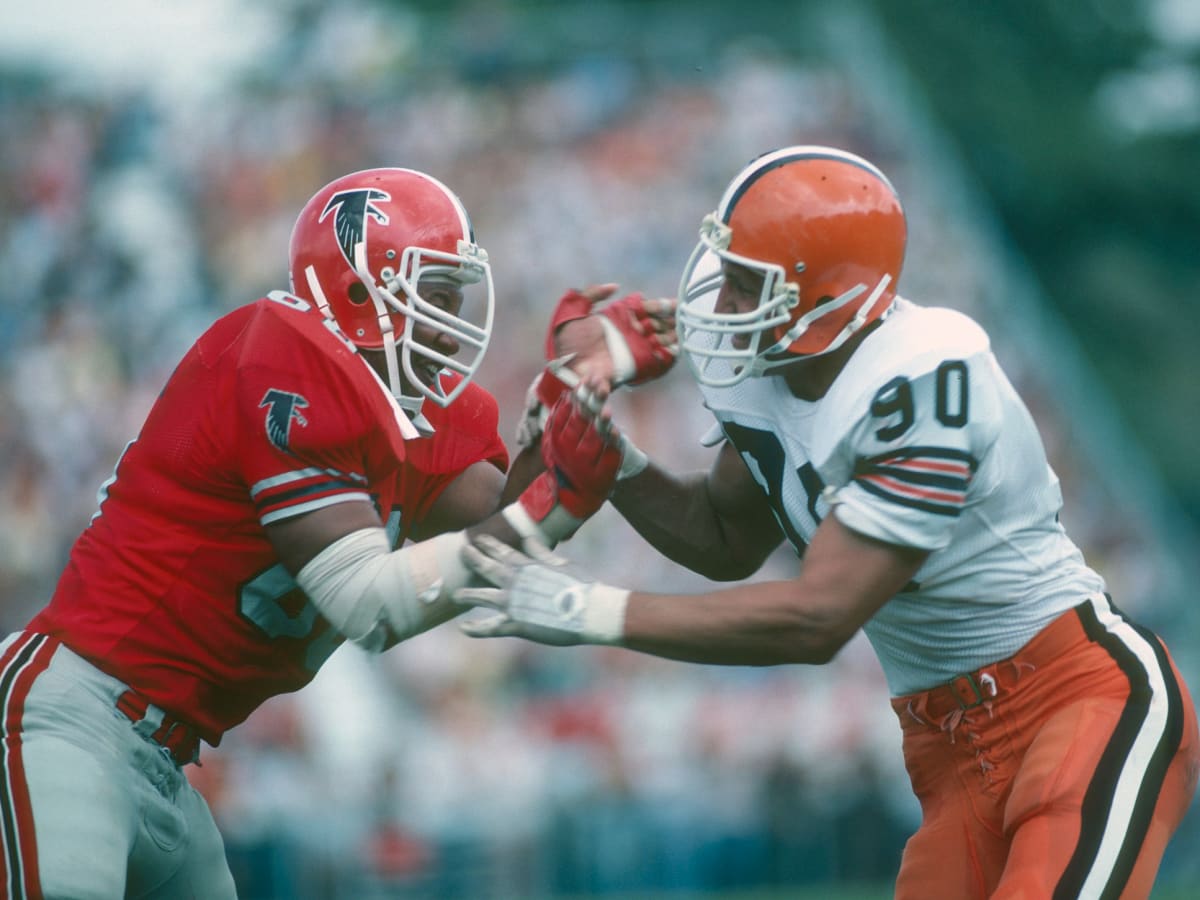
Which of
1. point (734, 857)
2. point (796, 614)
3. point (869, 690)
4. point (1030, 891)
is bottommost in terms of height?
point (734, 857)

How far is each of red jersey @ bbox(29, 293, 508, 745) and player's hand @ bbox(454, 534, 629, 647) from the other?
318mm

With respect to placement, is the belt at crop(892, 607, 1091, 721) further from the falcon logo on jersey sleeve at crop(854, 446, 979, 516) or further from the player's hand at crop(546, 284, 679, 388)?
the player's hand at crop(546, 284, 679, 388)

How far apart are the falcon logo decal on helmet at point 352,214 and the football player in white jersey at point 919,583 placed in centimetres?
63

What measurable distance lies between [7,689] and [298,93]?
907 centimetres

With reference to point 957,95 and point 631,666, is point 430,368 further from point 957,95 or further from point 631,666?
point 957,95

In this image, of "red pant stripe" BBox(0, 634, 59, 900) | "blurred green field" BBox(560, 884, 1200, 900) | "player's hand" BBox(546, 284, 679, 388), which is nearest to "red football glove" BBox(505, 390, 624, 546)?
"player's hand" BBox(546, 284, 679, 388)

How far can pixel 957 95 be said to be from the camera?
17.6 m

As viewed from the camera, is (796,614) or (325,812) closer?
(796,614)

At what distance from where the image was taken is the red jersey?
3.18m

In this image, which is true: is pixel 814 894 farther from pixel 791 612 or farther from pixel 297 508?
pixel 297 508

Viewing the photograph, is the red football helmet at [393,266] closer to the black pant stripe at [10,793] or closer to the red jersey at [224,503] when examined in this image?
the red jersey at [224,503]

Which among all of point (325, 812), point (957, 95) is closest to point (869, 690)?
point (325, 812)

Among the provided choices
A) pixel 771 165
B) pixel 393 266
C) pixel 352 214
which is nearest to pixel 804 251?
pixel 771 165

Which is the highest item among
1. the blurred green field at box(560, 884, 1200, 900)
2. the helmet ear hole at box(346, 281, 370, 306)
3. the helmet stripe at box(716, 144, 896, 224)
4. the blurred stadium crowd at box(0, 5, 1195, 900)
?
the helmet stripe at box(716, 144, 896, 224)
